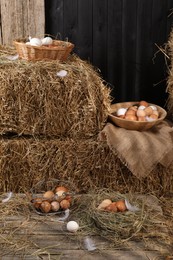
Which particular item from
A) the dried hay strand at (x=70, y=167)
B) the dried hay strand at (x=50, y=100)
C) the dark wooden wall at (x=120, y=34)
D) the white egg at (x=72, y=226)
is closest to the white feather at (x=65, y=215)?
the white egg at (x=72, y=226)

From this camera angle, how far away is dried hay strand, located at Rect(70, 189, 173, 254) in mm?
3051

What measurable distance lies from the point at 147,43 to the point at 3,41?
1.42 metres

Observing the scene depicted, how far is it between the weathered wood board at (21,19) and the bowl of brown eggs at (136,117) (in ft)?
3.89

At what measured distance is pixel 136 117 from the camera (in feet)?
12.6

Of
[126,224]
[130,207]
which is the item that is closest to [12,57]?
[130,207]

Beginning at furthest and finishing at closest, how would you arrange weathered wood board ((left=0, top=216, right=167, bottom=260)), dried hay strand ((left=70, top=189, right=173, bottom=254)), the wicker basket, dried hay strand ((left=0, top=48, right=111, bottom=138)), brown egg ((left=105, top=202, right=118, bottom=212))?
1. the wicker basket
2. dried hay strand ((left=0, top=48, right=111, bottom=138))
3. brown egg ((left=105, top=202, right=118, bottom=212))
4. dried hay strand ((left=70, top=189, right=173, bottom=254))
5. weathered wood board ((left=0, top=216, right=167, bottom=260))

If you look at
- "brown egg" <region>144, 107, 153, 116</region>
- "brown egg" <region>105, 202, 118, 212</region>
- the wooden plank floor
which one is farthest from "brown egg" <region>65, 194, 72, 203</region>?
"brown egg" <region>144, 107, 153, 116</region>

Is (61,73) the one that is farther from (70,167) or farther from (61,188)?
(61,188)

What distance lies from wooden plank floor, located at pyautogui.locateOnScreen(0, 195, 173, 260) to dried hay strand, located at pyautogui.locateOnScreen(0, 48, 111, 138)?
774mm

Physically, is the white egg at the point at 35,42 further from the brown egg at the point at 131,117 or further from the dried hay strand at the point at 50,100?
the brown egg at the point at 131,117

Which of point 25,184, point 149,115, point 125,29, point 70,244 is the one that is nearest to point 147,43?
point 125,29

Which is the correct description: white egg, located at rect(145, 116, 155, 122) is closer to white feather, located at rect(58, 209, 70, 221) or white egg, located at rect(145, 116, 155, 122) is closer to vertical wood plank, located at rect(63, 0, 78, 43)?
white feather, located at rect(58, 209, 70, 221)

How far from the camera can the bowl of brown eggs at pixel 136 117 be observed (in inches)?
147

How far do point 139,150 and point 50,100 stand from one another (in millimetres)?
797
